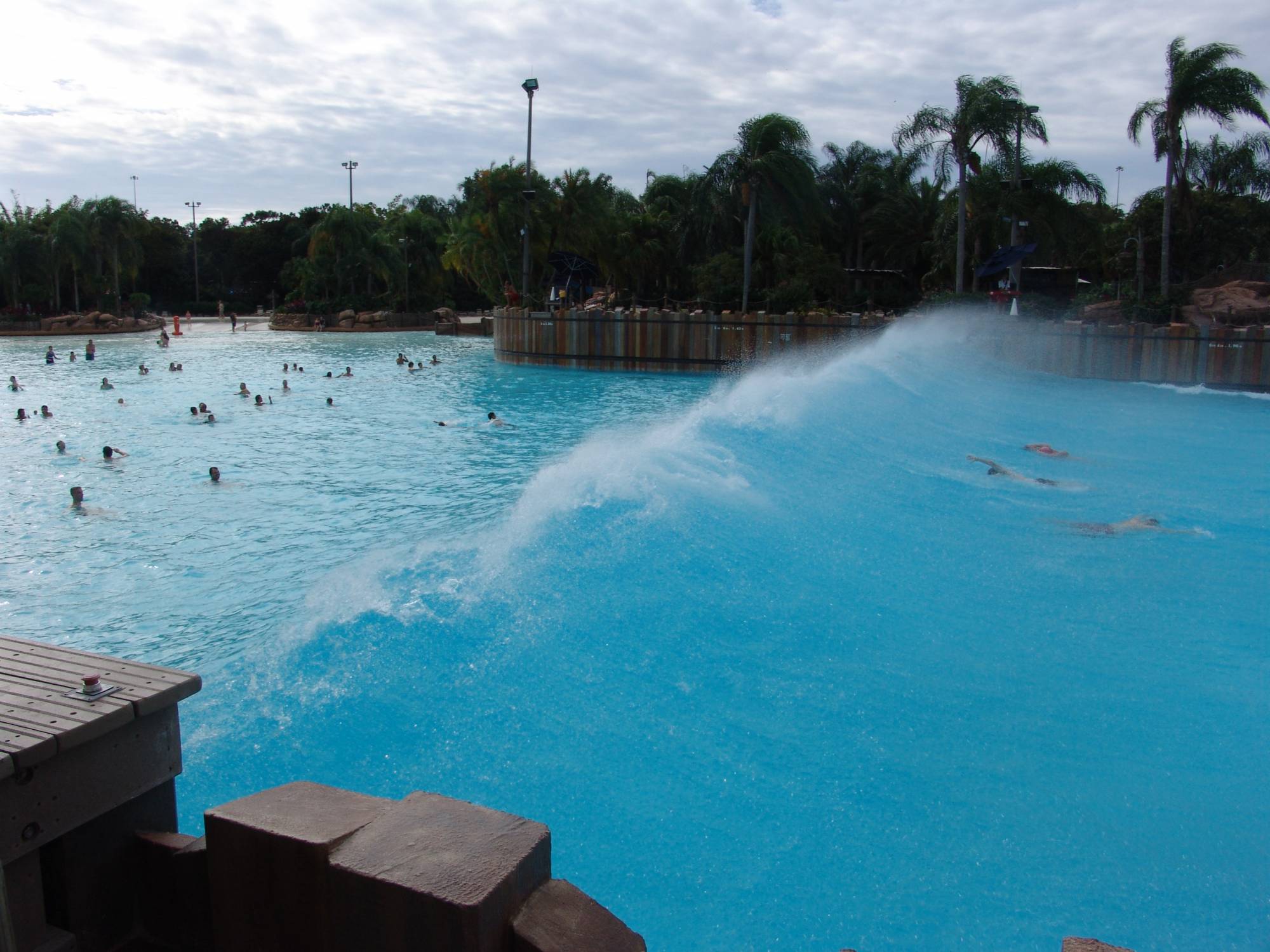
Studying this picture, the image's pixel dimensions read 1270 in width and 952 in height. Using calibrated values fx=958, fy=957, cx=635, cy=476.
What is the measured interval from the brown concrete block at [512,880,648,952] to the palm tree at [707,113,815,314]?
33.7 metres

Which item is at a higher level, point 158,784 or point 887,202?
point 887,202

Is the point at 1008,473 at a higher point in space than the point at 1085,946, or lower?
lower

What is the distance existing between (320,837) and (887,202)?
47.9 metres

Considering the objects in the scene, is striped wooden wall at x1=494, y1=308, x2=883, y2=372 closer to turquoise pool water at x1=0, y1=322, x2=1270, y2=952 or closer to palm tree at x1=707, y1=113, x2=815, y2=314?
palm tree at x1=707, y1=113, x2=815, y2=314

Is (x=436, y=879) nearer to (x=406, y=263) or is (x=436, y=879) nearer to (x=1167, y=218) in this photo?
(x=1167, y=218)

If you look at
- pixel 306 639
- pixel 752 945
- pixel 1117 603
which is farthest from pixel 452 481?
pixel 752 945

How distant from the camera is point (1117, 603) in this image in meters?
8.14

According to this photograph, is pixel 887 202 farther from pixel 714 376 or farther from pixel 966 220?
pixel 714 376

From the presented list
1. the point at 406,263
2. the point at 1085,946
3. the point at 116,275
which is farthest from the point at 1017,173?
the point at 116,275

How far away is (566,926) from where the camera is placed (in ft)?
8.06

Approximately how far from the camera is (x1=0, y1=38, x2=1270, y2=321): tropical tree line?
31.8 metres

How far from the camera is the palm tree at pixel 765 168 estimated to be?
1387 inches

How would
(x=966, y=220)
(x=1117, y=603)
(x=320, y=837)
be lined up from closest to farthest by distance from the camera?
(x=320, y=837), (x=1117, y=603), (x=966, y=220)

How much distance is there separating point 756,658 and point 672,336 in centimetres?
2348
